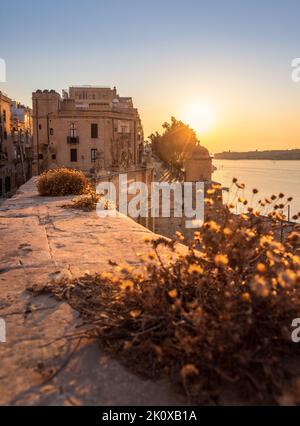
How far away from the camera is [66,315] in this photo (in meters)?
2.54

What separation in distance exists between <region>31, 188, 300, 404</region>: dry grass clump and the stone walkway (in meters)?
0.12

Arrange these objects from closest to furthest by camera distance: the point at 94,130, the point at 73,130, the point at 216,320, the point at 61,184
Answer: the point at 216,320, the point at 61,184, the point at 73,130, the point at 94,130

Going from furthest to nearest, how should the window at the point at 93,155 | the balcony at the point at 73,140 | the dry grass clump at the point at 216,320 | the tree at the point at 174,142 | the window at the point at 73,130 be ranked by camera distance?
the tree at the point at 174,142 < the window at the point at 93,155 < the window at the point at 73,130 < the balcony at the point at 73,140 < the dry grass clump at the point at 216,320

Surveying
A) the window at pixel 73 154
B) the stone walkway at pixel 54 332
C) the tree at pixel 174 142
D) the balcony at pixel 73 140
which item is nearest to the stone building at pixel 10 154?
the balcony at pixel 73 140

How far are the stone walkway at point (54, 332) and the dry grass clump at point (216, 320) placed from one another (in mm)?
120

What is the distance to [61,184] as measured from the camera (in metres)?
9.69

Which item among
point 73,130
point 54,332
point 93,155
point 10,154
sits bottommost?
point 54,332

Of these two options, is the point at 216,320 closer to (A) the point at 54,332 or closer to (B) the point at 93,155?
(A) the point at 54,332

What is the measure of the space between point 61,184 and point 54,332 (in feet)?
25.2

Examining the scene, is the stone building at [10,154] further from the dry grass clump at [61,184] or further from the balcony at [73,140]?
the dry grass clump at [61,184]

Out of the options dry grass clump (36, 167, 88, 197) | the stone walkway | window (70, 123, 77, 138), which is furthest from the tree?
the stone walkway

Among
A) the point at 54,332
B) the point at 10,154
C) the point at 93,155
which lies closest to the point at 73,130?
the point at 93,155

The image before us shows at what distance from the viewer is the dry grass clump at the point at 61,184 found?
Answer: 955 centimetres
